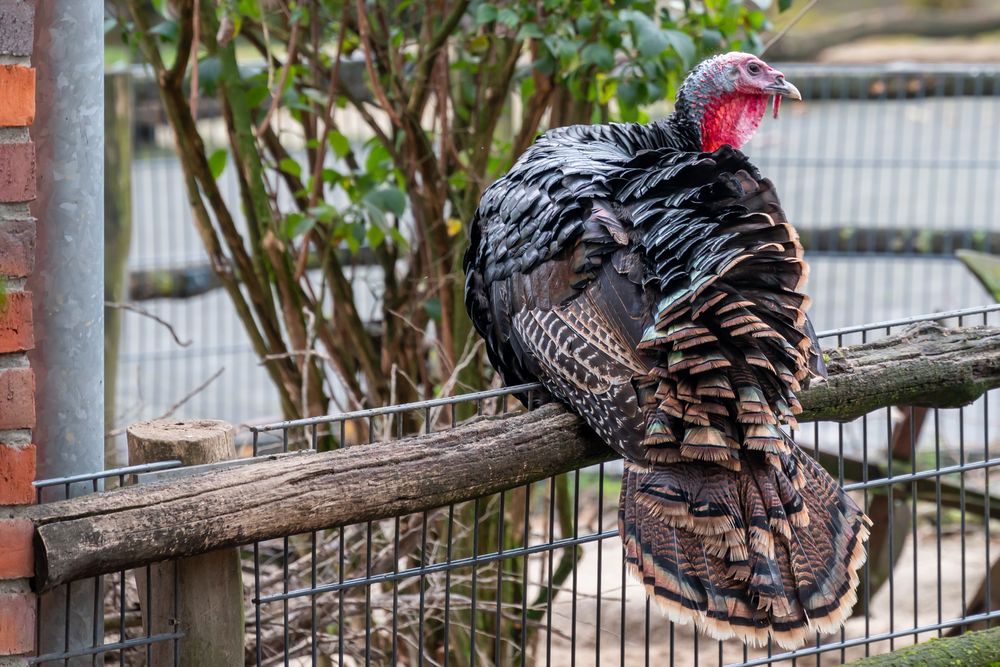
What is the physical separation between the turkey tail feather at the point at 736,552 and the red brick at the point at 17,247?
110cm

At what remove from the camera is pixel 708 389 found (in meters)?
2.20

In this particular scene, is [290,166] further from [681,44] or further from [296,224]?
[681,44]

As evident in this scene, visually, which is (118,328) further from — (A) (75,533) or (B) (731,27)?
(A) (75,533)

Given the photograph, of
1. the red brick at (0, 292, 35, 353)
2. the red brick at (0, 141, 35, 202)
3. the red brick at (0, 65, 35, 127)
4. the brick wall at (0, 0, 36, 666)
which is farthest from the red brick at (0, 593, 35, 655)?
the red brick at (0, 65, 35, 127)

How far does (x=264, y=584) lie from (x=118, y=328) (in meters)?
2.08

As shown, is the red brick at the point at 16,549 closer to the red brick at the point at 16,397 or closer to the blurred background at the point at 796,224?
the red brick at the point at 16,397

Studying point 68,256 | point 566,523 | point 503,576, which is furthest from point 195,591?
point 566,523

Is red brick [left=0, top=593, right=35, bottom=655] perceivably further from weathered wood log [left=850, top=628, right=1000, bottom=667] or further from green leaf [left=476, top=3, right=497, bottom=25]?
green leaf [left=476, top=3, right=497, bottom=25]

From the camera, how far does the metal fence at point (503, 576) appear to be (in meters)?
2.25

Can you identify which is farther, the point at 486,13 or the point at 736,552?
the point at 486,13

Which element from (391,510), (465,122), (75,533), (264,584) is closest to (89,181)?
(75,533)

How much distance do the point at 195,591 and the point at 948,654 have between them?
1628 millimetres

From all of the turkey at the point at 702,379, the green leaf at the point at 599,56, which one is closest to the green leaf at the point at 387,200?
the green leaf at the point at 599,56

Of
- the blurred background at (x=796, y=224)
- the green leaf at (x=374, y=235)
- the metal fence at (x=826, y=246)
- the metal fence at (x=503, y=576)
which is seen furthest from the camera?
the metal fence at (x=826, y=246)
